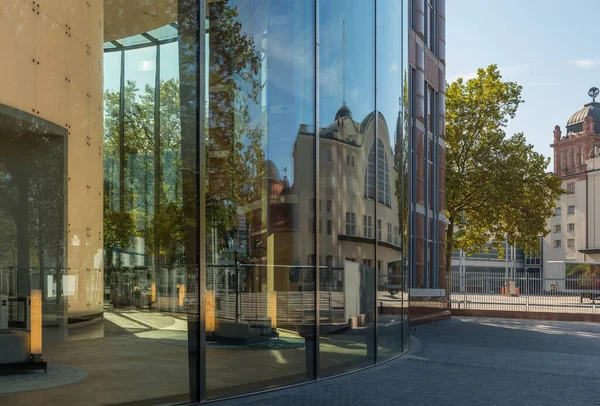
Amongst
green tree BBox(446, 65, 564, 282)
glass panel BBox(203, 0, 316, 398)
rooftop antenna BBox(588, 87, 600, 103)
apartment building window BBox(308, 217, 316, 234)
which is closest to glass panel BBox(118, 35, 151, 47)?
glass panel BBox(203, 0, 316, 398)

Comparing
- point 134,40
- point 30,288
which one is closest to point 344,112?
point 134,40

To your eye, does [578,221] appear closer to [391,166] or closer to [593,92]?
[593,92]

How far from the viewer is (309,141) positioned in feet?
34.3

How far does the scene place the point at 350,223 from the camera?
11.4 meters

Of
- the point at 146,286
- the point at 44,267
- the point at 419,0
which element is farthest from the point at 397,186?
the point at 419,0

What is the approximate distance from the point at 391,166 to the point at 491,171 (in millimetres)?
20865

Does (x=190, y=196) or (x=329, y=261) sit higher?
(x=190, y=196)

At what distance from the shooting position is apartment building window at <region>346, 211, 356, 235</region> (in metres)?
11.3

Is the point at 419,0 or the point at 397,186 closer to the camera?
the point at 397,186

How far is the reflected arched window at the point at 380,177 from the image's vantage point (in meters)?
12.1

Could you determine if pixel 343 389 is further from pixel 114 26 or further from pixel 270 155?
pixel 114 26

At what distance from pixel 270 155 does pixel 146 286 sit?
8.97ft

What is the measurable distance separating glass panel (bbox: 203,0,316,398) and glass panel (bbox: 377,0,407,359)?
239 cm

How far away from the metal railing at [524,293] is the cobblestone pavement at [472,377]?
9.98 m
